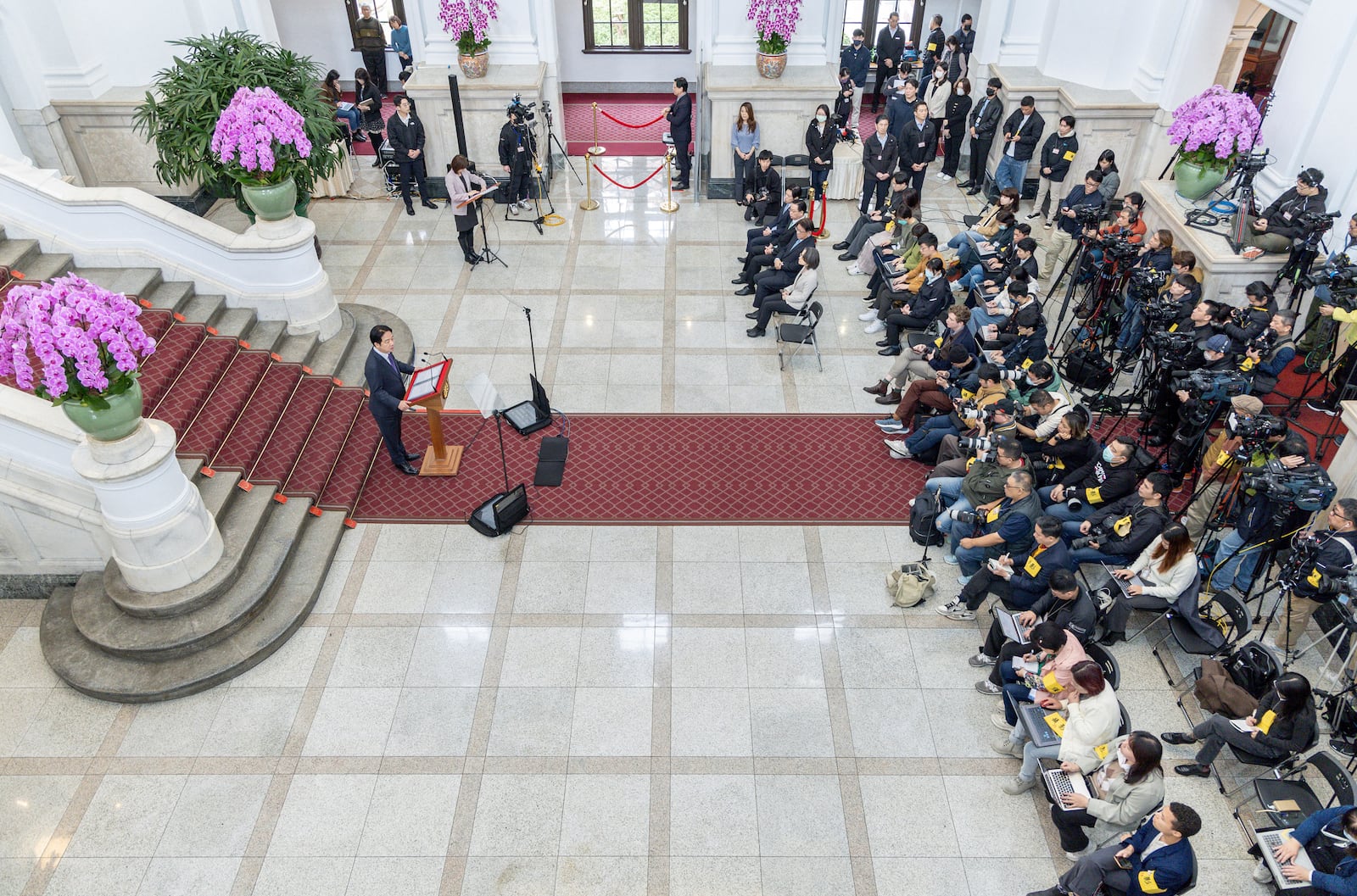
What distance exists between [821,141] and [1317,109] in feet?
18.7

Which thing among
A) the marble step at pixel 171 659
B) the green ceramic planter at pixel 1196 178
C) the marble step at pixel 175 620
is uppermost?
the green ceramic planter at pixel 1196 178

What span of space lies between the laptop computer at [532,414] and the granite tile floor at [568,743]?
3.72 feet

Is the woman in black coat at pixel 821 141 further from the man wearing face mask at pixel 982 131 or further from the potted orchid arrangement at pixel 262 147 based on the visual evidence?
the potted orchid arrangement at pixel 262 147

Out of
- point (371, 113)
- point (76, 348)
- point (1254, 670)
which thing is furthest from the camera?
point (371, 113)

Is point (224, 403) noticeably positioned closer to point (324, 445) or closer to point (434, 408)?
point (324, 445)

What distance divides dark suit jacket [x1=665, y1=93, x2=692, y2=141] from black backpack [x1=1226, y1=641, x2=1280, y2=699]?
10.1m

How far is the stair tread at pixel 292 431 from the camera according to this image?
305 inches

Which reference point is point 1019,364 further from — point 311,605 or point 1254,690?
point 311,605

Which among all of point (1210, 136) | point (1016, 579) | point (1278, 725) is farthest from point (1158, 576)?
point (1210, 136)

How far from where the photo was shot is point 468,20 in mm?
12578

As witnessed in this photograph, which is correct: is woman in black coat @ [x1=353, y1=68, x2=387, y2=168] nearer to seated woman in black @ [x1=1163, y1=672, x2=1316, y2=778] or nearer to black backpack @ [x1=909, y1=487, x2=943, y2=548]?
black backpack @ [x1=909, y1=487, x2=943, y2=548]

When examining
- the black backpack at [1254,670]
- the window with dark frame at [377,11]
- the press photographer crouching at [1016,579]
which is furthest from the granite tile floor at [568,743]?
the window with dark frame at [377,11]

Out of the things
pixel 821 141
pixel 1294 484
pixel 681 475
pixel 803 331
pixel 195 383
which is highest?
pixel 821 141

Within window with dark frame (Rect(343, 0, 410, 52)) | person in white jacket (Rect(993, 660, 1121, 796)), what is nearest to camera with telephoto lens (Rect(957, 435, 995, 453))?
person in white jacket (Rect(993, 660, 1121, 796))
